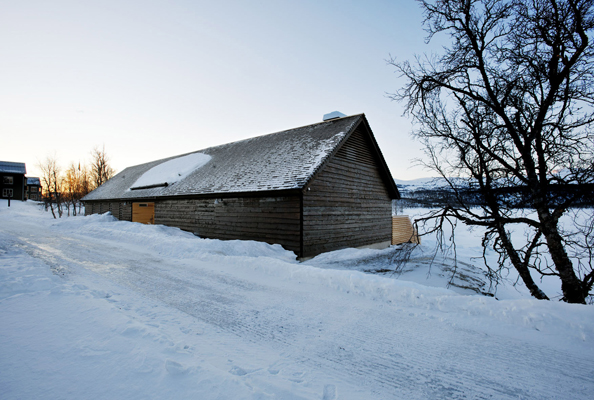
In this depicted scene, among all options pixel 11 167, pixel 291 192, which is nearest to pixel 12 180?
pixel 11 167

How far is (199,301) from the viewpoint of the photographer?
510cm

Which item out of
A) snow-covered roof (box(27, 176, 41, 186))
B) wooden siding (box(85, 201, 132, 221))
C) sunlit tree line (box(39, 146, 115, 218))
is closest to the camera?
wooden siding (box(85, 201, 132, 221))

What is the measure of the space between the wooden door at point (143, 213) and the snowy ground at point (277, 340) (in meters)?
13.2

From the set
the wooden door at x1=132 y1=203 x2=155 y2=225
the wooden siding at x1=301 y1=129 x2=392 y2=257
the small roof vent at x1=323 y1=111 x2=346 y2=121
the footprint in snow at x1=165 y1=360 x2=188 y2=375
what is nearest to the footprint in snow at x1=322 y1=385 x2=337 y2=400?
the footprint in snow at x1=165 y1=360 x2=188 y2=375

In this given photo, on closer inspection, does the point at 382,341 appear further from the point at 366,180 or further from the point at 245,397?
the point at 366,180

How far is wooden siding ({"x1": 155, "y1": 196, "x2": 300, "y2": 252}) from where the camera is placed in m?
11.1

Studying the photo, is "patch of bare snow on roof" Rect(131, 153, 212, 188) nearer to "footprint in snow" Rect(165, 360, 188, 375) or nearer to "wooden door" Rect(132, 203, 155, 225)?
"wooden door" Rect(132, 203, 155, 225)

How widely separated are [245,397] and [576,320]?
15.7ft

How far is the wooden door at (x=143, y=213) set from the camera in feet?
63.8

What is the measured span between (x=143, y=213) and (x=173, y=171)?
3.72 metres

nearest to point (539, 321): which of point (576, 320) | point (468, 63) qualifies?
point (576, 320)

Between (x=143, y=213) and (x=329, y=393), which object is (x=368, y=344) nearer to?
(x=329, y=393)

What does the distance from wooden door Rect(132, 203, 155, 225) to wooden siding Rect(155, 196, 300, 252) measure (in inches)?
134

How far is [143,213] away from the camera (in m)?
20.1
